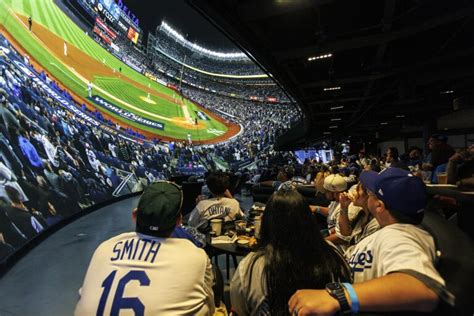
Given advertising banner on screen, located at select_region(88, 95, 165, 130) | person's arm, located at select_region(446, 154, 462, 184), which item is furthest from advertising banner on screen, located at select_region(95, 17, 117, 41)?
person's arm, located at select_region(446, 154, 462, 184)

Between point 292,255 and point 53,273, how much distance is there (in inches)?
184

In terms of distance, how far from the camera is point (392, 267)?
3.34ft

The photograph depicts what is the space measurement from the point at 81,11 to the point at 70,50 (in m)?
2.04

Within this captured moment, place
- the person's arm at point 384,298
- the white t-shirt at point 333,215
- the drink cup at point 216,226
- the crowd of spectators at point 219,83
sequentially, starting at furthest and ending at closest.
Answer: the crowd of spectators at point 219,83 < the drink cup at point 216,226 < the white t-shirt at point 333,215 < the person's arm at point 384,298

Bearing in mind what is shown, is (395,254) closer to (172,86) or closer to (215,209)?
(215,209)

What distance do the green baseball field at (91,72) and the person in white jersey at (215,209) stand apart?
6.82 m

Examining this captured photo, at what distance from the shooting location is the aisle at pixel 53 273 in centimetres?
329

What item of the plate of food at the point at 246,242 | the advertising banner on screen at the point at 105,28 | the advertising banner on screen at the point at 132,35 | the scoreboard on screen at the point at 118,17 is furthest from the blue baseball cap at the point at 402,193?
the advertising banner on screen at the point at 132,35

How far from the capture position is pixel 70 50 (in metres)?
10.1

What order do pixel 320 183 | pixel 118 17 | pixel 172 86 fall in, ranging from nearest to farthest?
pixel 320 183 → pixel 118 17 → pixel 172 86

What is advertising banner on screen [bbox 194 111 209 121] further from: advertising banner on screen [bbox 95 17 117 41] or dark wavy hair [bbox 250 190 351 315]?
dark wavy hair [bbox 250 190 351 315]

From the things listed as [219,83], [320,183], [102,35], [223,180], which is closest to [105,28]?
[102,35]

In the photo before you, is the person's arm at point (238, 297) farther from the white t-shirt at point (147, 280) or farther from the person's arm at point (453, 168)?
the person's arm at point (453, 168)

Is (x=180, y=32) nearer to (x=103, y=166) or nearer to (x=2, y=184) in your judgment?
(x=103, y=166)
